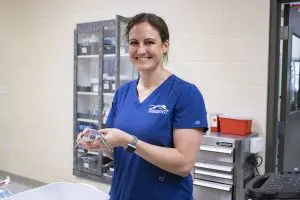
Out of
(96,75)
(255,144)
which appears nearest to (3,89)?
(96,75)

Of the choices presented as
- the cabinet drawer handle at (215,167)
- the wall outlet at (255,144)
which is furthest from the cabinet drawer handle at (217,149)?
the wall outlet at (255,144)

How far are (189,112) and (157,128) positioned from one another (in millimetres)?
138

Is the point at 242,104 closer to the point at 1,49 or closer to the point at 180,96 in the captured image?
the point at 180,96

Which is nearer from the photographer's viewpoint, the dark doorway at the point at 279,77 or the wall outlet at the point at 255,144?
the wall outlet at the point at 255,144

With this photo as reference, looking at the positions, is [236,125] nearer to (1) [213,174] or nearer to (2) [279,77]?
(1) [213,174]

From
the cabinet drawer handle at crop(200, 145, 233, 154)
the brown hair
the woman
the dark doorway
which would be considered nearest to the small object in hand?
the woman

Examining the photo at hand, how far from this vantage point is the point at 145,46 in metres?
1.29

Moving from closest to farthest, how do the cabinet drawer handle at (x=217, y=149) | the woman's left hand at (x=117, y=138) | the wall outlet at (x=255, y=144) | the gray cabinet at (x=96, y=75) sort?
the woman's left hand at (x=117, y=138) < the cabinet drawer handle at (x=217, y=149) < the wall outlet at (x=255, y=144) < the gray cabinet at (x=96, y=75)

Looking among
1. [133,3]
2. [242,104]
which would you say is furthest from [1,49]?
[242,104]

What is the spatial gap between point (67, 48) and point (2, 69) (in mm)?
1331

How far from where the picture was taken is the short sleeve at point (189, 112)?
3.98 ft

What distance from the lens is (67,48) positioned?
358 cm

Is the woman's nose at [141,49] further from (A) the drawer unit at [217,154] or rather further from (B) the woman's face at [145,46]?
(A) the drawer unit at [217,154]

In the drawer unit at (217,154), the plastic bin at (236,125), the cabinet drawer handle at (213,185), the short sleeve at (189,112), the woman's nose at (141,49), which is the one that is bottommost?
the cabinet drawer handle at (213,185)
